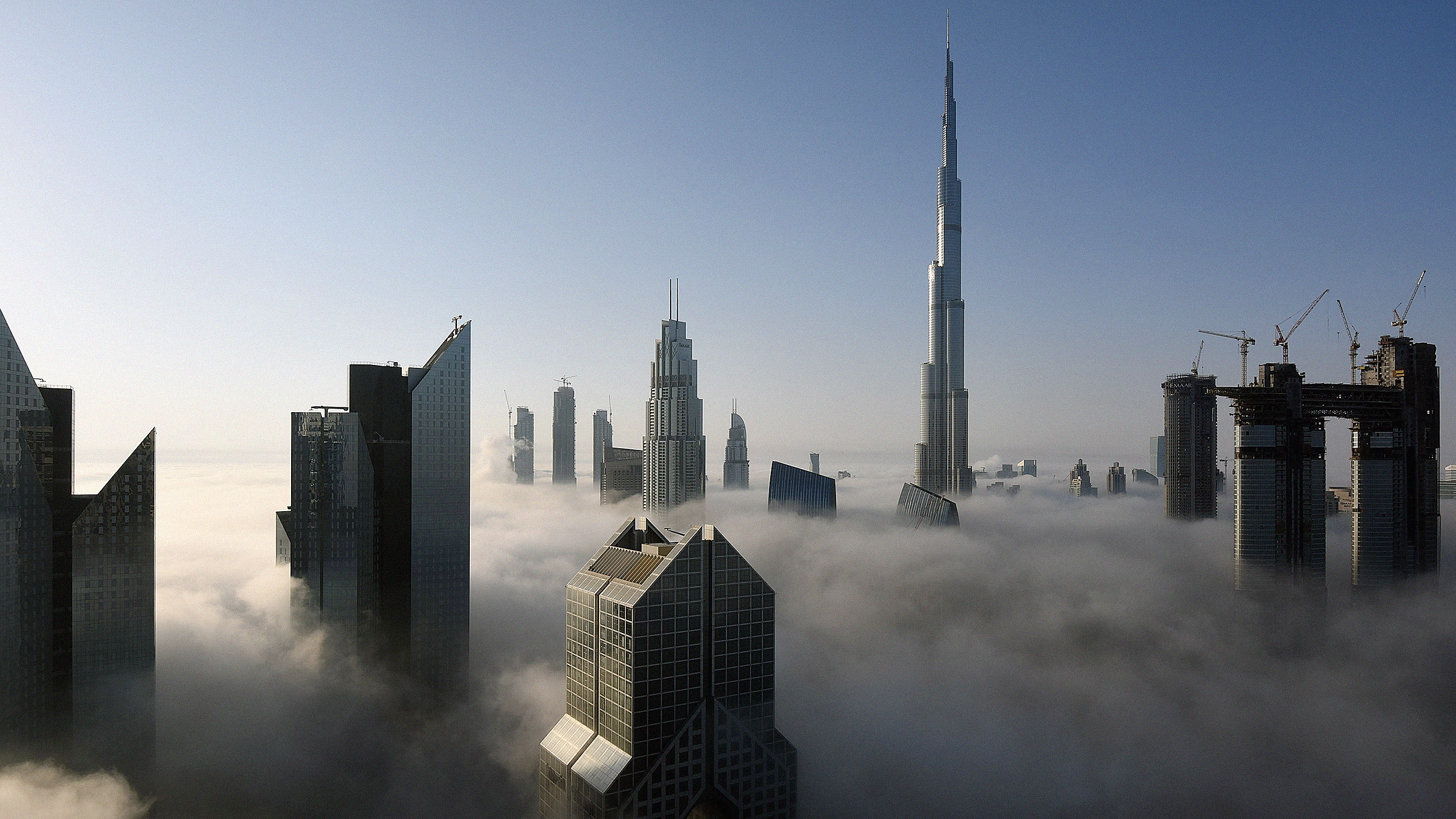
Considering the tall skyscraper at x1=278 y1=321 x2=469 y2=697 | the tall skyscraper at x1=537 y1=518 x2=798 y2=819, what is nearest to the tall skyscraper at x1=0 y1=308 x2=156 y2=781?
the tall skyscraper at x1=278 y1=321 x2=469 y2=697

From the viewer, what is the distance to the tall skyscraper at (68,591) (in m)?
134

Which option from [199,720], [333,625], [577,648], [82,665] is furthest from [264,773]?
[577,648]

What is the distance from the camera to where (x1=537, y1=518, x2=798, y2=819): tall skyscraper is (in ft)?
395

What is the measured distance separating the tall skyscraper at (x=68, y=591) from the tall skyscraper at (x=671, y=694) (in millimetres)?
89459

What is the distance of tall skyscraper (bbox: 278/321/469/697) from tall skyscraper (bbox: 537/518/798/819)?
7509 centimetres

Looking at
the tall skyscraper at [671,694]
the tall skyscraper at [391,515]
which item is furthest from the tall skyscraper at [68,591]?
the tall skyscraper at [671,694]

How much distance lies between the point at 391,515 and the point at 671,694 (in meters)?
106

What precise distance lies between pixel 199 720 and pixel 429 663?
52190 mm

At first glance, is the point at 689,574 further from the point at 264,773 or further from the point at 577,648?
the point at 264,773

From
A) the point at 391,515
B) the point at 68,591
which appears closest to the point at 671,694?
the point at 391,515

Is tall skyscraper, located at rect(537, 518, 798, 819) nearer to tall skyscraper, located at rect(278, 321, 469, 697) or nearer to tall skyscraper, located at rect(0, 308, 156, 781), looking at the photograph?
tall skyscraper, located at rect(278, 321, 469, 697)

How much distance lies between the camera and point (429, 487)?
638ft

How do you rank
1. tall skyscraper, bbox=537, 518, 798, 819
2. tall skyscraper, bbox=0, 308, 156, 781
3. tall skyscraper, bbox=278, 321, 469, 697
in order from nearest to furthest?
tall skyscraper, bbox=537, 518, 798, 819, tall skyscraper, bbox=0, 308, 156, 781, tall skyscraper, bbox=278, 321, 469, 697

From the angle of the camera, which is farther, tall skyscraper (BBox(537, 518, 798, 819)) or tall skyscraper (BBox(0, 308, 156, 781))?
tall skyscraper (BBox(0, 308, 156, 781))
